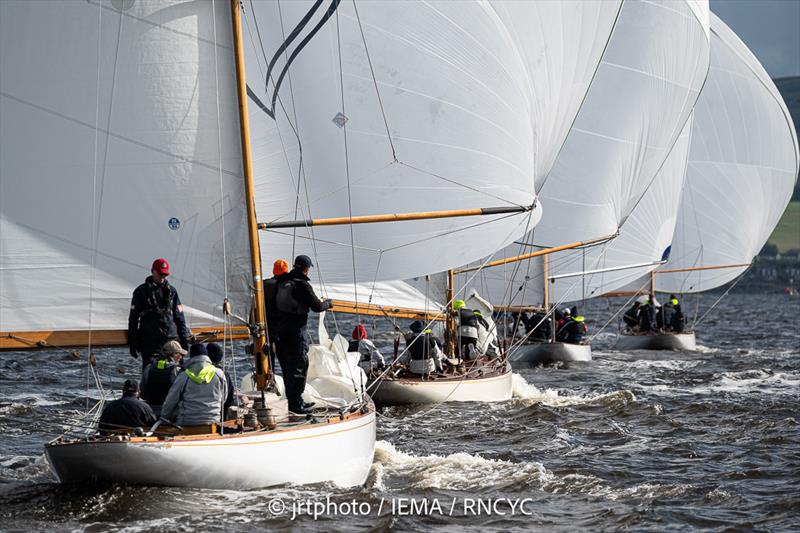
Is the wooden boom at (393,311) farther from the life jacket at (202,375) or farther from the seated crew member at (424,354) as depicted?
the life jacket at (202,375)

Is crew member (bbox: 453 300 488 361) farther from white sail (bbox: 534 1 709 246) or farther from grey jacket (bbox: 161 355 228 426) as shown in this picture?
grey jacket (bbox: 161 355 228 426)

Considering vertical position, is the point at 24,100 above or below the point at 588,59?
below

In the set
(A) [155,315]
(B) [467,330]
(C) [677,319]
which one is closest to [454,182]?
(A) [155,315]

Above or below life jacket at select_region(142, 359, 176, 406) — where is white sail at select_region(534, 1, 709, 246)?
above

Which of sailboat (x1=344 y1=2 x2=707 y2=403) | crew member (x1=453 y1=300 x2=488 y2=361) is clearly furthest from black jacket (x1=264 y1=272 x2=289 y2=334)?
crew member (x1=453 y1=300 x2=488 y2=361)

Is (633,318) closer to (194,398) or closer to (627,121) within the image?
(627,121)

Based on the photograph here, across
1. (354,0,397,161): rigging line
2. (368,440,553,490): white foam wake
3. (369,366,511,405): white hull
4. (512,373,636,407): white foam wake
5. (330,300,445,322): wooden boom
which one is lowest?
(368,440,553,490): white foam wake

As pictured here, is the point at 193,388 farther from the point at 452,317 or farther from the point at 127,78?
the point at 452,317

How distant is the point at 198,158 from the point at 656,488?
6700 mm

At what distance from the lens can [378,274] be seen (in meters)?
18.0

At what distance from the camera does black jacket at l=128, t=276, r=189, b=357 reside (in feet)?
42.2

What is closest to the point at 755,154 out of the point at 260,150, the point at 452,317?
the point at 452,317

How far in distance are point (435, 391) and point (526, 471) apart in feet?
20.4

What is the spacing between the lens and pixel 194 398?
456 inches
